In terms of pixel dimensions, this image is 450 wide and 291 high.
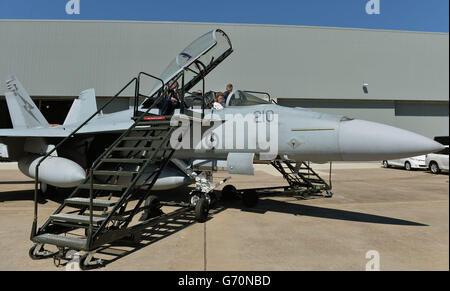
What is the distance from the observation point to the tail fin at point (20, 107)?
9.77 metres

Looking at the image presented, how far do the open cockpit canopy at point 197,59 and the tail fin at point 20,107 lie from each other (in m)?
5.70

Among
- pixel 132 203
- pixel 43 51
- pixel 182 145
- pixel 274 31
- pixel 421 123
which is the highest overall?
pixel 274 31

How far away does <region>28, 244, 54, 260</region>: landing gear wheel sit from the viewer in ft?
12.8

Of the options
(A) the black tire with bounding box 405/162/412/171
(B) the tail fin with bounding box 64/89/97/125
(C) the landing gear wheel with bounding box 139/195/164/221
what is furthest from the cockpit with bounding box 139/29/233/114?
(A) the black tire with bounding box 405/162/412/171

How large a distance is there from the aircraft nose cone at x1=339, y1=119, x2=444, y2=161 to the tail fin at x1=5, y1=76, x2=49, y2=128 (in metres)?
10.1

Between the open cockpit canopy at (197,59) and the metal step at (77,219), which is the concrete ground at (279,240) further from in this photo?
the open cockpit canopy at (197,59)

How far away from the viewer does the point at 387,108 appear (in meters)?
25.2

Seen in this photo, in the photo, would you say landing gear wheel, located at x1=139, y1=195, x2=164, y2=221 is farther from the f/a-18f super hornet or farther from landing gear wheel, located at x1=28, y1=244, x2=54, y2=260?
landing gear wheel, located at x1=28, y1=244, x2=54, y2=260

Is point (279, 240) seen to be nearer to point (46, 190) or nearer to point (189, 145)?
point (189, 145)

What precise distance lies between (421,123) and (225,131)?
25733 millimetres

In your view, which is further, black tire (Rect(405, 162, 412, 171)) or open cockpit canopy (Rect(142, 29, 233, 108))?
black tire (Rect(405, 162, 412, 171))

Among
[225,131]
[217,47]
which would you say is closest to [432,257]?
[225,131]

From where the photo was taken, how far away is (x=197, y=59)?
6.78m

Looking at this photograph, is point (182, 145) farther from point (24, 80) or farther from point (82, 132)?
point (24, 80)
